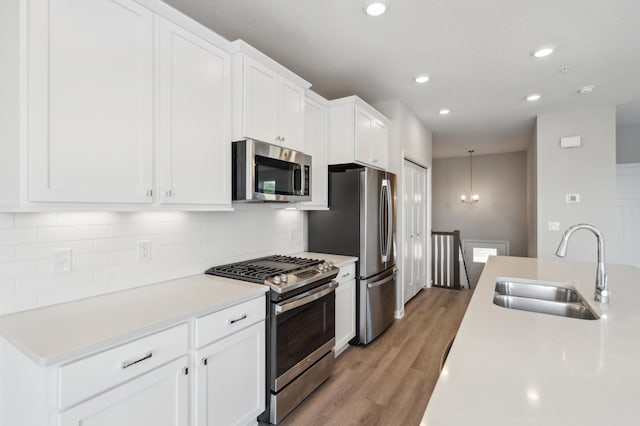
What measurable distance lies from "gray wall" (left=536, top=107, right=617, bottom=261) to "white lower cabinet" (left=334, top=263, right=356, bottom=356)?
297 centimetres

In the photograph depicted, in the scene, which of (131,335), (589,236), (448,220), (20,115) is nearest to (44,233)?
(20,115)

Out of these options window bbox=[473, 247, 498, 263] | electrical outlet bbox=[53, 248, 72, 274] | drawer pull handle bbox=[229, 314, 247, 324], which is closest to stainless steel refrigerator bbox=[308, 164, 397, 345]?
drawer pull handle bbox=[229, 314, 247, 324]

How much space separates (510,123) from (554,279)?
3.68 metres

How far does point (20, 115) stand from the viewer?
124 cm

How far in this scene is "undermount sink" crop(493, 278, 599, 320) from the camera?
177 cm

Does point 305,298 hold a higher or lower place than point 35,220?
lower

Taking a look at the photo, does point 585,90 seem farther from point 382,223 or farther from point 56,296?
point 56,296

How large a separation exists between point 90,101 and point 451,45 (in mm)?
2577

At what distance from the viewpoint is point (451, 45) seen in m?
2.62

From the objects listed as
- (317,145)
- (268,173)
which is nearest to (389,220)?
(317,145)

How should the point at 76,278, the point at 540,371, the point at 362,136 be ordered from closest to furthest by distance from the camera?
1. the point at 540,371
2. the point at 76,278
3. the point at 362,136

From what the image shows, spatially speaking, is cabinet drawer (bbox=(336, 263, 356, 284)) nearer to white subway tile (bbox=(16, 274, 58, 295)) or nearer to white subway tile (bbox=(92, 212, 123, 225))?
white subway tile (bbox=(92, 212, 123, 225))

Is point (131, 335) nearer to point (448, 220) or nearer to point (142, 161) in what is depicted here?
point (142, 161)

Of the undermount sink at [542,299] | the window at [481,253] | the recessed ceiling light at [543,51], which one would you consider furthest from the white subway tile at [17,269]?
the window at [481,253]
